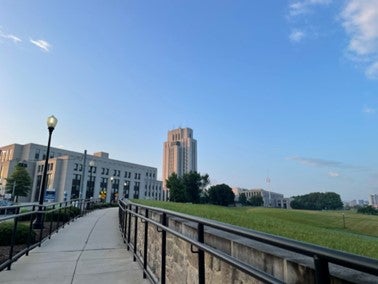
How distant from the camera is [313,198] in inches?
6895

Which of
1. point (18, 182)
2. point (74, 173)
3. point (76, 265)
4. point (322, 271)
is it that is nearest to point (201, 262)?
point (322, 271)

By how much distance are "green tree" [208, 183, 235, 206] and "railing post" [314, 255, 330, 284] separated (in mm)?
120465

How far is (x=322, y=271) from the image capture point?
1.53 m

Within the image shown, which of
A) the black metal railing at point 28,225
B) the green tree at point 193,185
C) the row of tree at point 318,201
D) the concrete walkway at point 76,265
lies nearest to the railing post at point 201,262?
the concrete walkway at point 76,265

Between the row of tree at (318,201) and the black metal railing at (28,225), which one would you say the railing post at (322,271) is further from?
the row of tree at (318,201)

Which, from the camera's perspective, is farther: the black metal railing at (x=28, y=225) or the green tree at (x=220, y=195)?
the green tree at (x=220, y=195)

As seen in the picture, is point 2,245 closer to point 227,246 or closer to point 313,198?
point 227,246

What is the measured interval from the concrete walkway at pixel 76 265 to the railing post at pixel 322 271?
442 centimetres

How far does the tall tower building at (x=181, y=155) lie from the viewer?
7200 inches

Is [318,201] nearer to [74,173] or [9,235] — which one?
[74,173]

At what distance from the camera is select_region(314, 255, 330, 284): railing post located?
59.7 inches

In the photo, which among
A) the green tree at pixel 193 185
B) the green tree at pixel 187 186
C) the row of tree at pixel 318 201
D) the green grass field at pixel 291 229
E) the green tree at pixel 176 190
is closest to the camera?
the green grass field at pixel 291 229

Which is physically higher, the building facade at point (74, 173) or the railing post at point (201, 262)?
the building facade at point (74, 173)

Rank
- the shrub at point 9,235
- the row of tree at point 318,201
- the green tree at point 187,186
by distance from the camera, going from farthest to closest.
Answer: the row of tree at point 318,201
the green tree at point 187,186
the shrub at point 9,235
